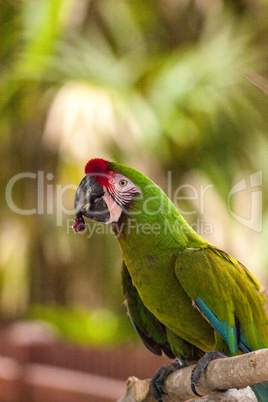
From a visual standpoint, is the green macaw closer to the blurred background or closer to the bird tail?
the bird tail

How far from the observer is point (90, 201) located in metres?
0.72

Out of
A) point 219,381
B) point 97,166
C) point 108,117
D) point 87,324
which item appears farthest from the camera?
point 87,324

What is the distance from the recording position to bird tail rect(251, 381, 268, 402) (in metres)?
0.71

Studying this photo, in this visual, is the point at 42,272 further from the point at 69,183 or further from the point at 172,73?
the point at 172,73

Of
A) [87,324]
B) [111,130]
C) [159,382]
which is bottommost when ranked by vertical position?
[87,324]

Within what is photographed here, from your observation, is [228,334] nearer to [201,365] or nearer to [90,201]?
[201,365]

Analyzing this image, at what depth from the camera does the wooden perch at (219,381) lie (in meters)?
0.53

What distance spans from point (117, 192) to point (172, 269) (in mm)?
156

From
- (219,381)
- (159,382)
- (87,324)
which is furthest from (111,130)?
(219,381)

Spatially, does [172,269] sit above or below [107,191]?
below

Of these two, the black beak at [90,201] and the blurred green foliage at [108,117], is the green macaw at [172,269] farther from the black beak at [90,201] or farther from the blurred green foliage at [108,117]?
the blurred green foliage at [108,117]

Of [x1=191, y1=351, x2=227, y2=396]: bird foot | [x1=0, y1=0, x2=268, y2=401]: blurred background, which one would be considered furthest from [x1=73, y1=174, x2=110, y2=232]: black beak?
[x1=0, y1=0, x2=268, y2=401]: blurred background

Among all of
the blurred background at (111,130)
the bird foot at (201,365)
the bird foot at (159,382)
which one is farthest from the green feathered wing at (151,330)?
the blurred background at (111,130)

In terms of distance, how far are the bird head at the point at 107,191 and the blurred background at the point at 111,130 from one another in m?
1.26
